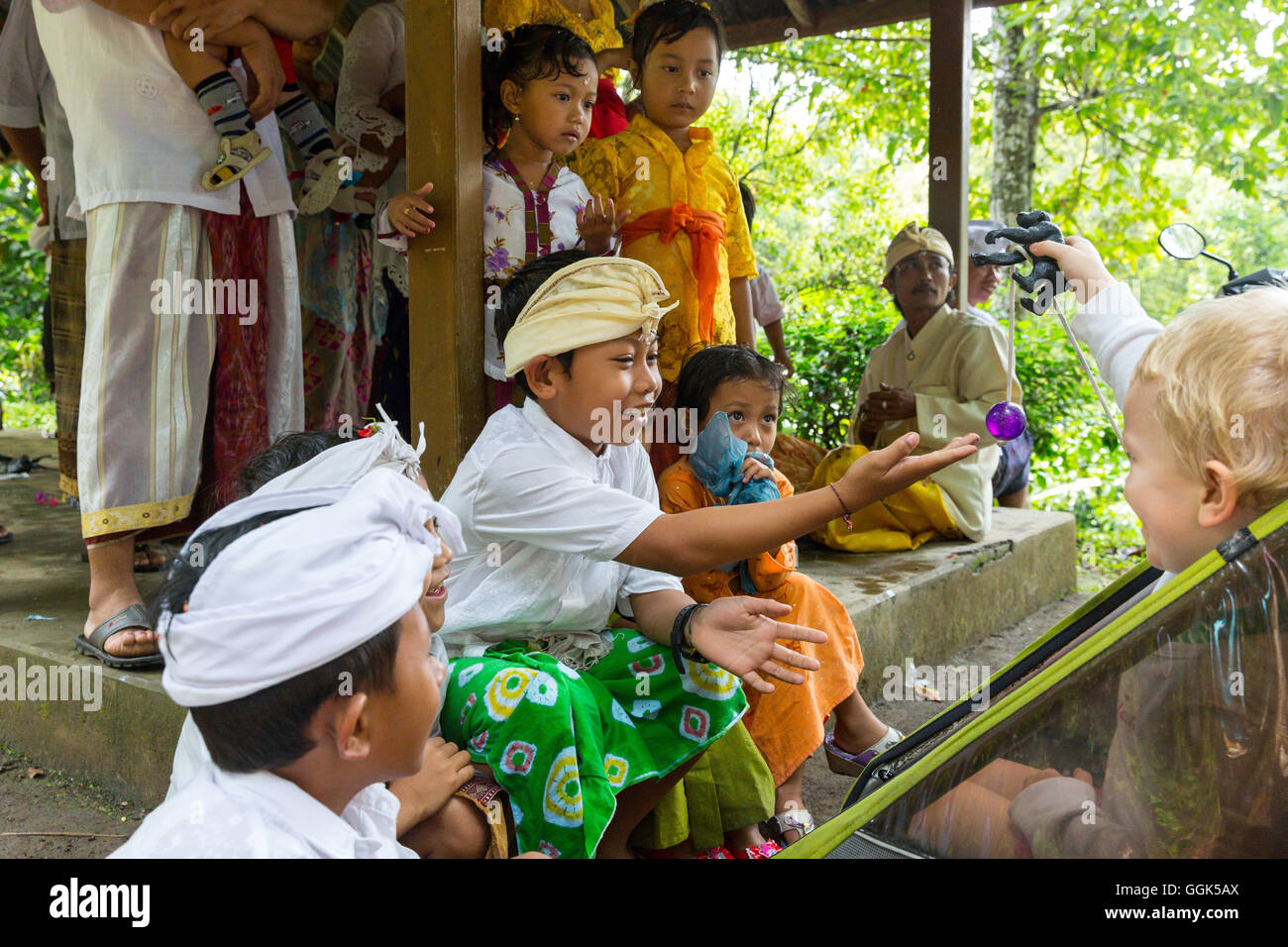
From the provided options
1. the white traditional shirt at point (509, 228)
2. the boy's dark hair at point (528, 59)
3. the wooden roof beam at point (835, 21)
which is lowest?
the white traditional shirt at point (509, 228)

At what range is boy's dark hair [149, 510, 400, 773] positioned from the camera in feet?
A: 4.19

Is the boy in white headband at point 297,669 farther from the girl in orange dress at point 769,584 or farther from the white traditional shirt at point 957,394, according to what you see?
the white traditional shirt at point 957,394

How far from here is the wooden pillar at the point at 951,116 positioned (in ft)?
17.3

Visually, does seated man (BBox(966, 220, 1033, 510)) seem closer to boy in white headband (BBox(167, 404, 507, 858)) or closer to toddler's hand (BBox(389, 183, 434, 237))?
toddler's hand (BBox(389, 183, 434, 237))

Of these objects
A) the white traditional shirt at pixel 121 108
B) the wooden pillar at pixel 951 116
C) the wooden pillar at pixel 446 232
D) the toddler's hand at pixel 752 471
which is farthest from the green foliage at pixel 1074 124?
the white traditional shirt at pixel 121 108

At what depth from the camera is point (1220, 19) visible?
8.35 m

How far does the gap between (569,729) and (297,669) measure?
0.79m

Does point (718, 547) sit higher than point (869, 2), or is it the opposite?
point (869, 2)

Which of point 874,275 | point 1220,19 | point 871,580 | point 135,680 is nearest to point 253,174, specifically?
point 135,680

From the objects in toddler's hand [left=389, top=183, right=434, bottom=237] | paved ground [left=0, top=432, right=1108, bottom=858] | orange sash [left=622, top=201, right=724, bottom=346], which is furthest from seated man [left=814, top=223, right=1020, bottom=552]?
toddler's hand [left=389, top=183, right=434, bottom=237]

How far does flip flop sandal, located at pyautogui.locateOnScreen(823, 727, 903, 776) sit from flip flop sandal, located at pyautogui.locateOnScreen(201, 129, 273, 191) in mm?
2326

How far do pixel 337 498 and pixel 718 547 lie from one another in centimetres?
93

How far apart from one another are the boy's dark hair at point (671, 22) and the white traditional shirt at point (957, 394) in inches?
77.8

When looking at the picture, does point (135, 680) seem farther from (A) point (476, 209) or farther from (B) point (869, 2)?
(B) point (869, 2)
